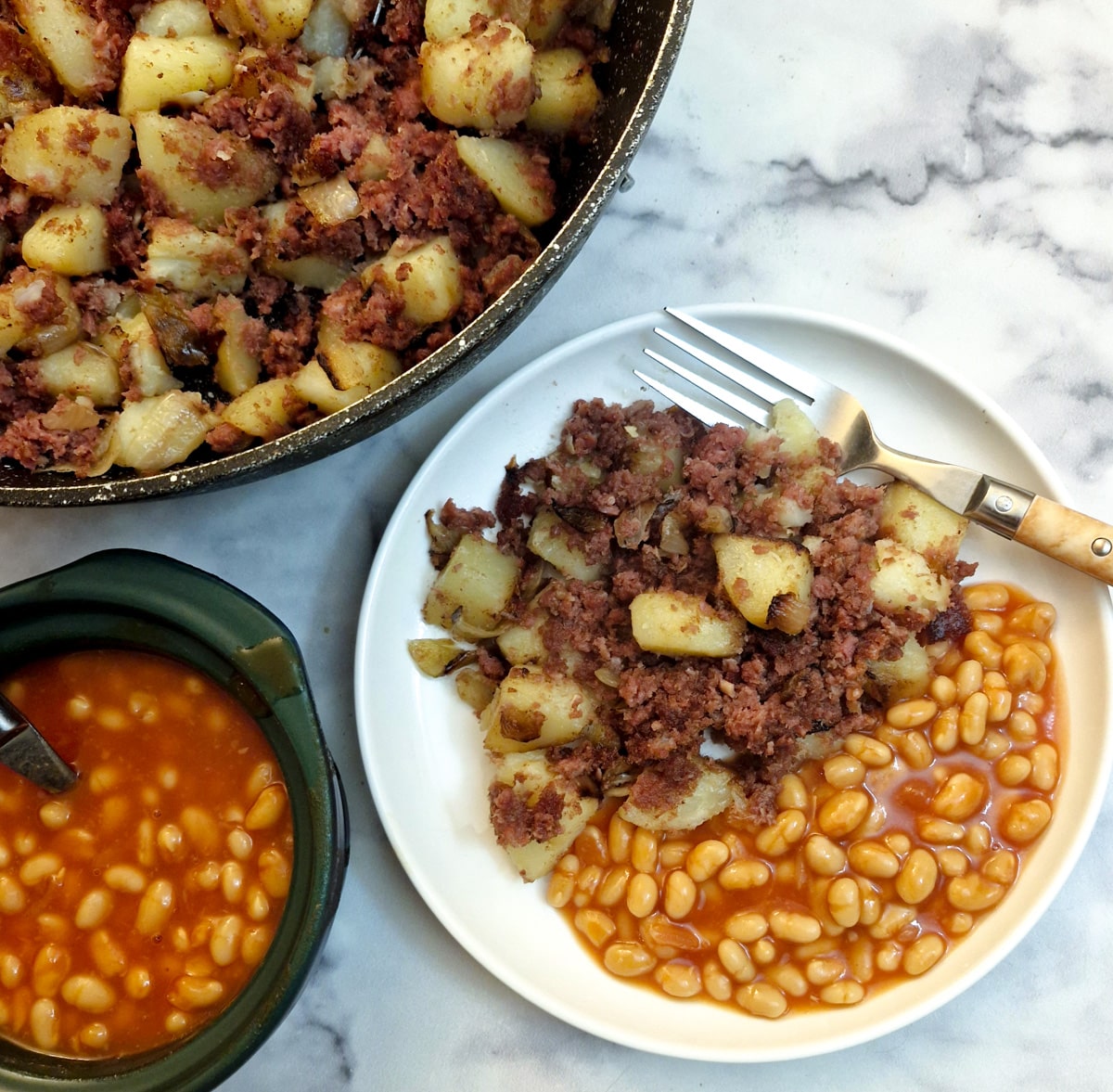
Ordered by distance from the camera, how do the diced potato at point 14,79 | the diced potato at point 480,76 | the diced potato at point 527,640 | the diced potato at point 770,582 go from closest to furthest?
the diced potato at point 480,76, the diced potato at point 14,79, the diced potato at point 770,582, the diced potato at point 527,640

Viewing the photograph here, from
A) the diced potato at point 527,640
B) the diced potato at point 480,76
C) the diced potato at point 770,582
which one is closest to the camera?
the diced potato at point 480,76

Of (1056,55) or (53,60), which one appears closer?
(53,60)

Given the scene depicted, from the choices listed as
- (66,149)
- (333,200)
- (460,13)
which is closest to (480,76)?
(460,13)

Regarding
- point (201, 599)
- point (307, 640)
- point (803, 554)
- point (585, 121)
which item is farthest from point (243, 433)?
point (803, 554)

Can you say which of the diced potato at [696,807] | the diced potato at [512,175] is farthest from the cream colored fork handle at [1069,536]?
the diced potato at [512,175]

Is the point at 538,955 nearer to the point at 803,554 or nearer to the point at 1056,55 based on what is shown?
the point at 803,554

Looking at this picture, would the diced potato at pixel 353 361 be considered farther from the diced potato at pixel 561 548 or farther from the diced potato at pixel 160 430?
the diced potato at pixel 561 548
